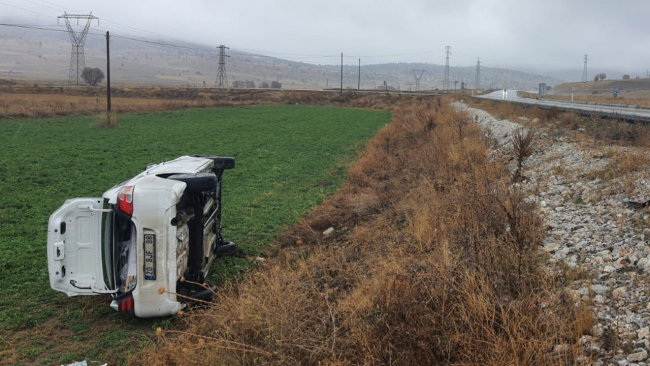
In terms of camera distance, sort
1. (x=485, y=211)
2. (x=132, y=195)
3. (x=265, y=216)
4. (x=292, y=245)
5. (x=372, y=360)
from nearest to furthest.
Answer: (x=372, y=360) → (x=132, y=195) → (x=485, y=211) → (x=292, y=245) → (x=265, y=216)

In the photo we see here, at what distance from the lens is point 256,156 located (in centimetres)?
1948

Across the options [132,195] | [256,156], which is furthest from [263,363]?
[256,156]

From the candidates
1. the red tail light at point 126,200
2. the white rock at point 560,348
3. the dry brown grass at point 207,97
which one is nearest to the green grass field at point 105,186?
the red tail light at point 126,200

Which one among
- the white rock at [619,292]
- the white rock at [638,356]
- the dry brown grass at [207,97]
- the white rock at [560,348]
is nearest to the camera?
the white rock at [638,356]

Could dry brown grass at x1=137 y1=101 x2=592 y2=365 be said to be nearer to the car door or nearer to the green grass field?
the car door

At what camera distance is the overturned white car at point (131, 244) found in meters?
5.03

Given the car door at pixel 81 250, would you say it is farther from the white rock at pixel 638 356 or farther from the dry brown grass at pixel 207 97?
the dry brown grass at pixel 207 97

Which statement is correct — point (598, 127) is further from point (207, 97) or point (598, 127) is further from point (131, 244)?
point (207, 97)

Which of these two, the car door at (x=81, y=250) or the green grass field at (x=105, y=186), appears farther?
the green grass field at (x=105, y=186)

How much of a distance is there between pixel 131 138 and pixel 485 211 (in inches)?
860

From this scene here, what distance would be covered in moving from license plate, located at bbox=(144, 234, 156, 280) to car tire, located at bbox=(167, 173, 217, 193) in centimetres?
73

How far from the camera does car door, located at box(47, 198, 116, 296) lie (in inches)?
201

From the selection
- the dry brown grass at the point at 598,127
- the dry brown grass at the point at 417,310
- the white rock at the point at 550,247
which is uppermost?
the dry brown grass at the point at 598,127

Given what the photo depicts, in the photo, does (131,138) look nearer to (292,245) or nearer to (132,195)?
(292,245)
